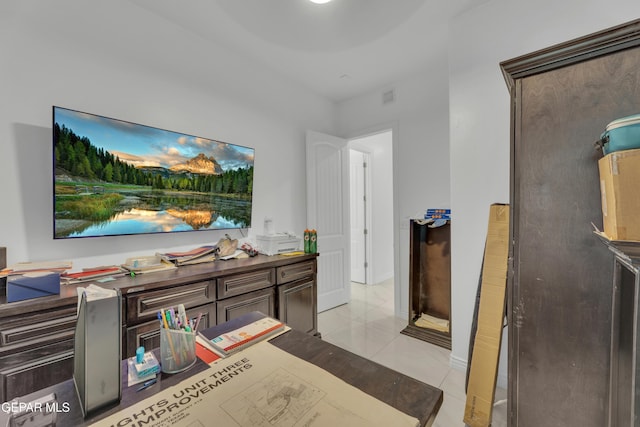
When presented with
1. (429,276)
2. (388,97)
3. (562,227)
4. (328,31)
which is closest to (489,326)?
(562,227)

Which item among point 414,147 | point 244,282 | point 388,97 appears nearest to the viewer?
point 244,282

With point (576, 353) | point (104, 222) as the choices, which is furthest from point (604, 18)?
point (104, 222)

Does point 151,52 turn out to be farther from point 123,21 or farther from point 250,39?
point 250,39

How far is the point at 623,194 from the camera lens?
0.86 meters

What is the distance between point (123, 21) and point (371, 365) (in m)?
2.85

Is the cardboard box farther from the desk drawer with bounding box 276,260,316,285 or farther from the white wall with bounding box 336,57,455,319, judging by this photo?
→ the white wall with bounding box 336,57,455,319

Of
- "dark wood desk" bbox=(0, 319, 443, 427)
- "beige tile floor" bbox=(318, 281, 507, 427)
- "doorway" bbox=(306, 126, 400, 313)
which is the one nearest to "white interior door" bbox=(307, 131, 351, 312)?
"doorway" bbox=(306, 126, 400, 313)

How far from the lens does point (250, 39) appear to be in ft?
8.30

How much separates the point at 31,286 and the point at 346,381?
1.61 m

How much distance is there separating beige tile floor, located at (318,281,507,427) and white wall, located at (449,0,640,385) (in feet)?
0.75

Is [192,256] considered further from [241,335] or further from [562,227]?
[562,227]

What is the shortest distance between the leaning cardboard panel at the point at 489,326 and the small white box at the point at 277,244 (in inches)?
65.5

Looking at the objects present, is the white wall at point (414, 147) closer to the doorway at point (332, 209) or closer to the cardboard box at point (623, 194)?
the doorway at point (332, 209)

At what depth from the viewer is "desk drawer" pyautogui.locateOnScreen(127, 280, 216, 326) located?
1.56 meters
